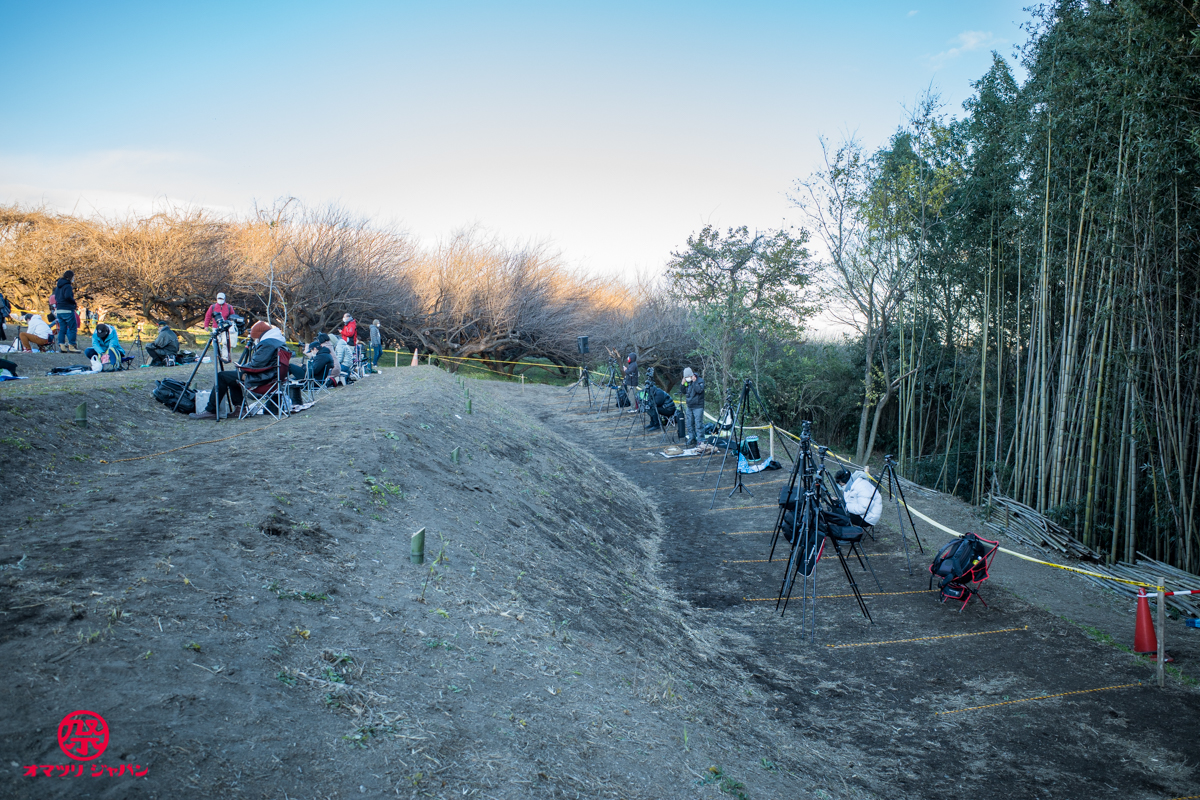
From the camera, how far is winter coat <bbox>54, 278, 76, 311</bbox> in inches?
506

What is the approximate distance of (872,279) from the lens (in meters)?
17.5

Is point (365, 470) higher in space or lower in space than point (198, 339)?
lower

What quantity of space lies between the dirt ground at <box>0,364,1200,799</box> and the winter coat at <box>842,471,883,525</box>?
762mm

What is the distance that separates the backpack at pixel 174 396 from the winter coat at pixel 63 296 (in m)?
7.02

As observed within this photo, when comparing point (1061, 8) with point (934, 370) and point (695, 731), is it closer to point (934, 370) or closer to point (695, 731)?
point (934, 370)

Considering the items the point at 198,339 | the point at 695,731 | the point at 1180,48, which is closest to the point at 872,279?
the point at 1180,48

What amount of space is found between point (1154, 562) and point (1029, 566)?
1.55 meters

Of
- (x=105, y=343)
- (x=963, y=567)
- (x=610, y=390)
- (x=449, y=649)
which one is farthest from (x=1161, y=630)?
(x=105, y=343)

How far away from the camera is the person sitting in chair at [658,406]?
1545 centimetres

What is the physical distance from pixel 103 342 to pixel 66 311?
192 cm

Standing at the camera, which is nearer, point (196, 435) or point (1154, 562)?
point (196, 435)

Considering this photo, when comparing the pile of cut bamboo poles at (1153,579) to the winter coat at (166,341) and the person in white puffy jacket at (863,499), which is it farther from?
the winter coat at (166,341)

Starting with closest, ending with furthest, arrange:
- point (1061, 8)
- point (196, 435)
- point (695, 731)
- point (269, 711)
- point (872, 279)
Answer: point (269, 711) < point (695, 731) < point (196, 435) < point (1061, 8) < point (872, 279)

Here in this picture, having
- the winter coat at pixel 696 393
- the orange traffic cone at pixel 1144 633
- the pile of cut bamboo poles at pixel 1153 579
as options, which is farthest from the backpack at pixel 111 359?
the pile of cut bamboo poles at pixel 1153 579
